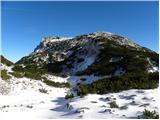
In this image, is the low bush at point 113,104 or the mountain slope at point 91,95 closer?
the mountain slope at point 91,95

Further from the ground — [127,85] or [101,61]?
[101,61]

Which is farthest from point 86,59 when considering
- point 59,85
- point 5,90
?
point 5,90

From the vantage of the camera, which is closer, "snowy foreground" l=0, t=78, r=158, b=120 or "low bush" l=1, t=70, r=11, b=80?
"snowy foreground" l=0, t=78, r=158, b=120

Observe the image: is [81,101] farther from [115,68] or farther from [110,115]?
[115,68]

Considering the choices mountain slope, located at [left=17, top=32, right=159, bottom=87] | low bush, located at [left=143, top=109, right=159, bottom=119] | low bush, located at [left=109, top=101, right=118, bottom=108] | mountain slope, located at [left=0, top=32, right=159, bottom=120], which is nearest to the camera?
low bush, located at [left=143, top=109, right=159, bottom=119]

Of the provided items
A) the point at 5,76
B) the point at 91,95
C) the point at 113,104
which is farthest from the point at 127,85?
the point at 5,76

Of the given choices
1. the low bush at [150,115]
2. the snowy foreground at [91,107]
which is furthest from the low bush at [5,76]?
the low bush at [150,115]

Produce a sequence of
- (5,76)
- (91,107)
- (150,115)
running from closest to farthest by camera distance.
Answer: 1. (150,115)
2. (91,107)
3. (5,76)

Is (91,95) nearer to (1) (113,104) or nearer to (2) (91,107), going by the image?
(1) (113,104)

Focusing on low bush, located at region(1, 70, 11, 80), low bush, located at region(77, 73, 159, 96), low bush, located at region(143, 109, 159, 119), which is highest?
low bush, located at region(1, 70, 11, 80)

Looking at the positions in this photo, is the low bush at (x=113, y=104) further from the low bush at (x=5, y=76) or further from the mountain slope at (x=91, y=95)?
the low bush at (x=5, y=76)

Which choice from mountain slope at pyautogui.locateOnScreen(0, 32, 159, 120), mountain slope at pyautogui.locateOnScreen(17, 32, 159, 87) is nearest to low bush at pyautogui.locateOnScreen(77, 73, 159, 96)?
mountain slope at pyautogui.locateOnScreen(0, 32, 159, 120)

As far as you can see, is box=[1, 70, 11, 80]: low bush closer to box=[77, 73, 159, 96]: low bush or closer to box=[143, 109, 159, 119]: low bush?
box=[77, 73, 159, 96]: low bush

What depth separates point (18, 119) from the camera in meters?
16.4
